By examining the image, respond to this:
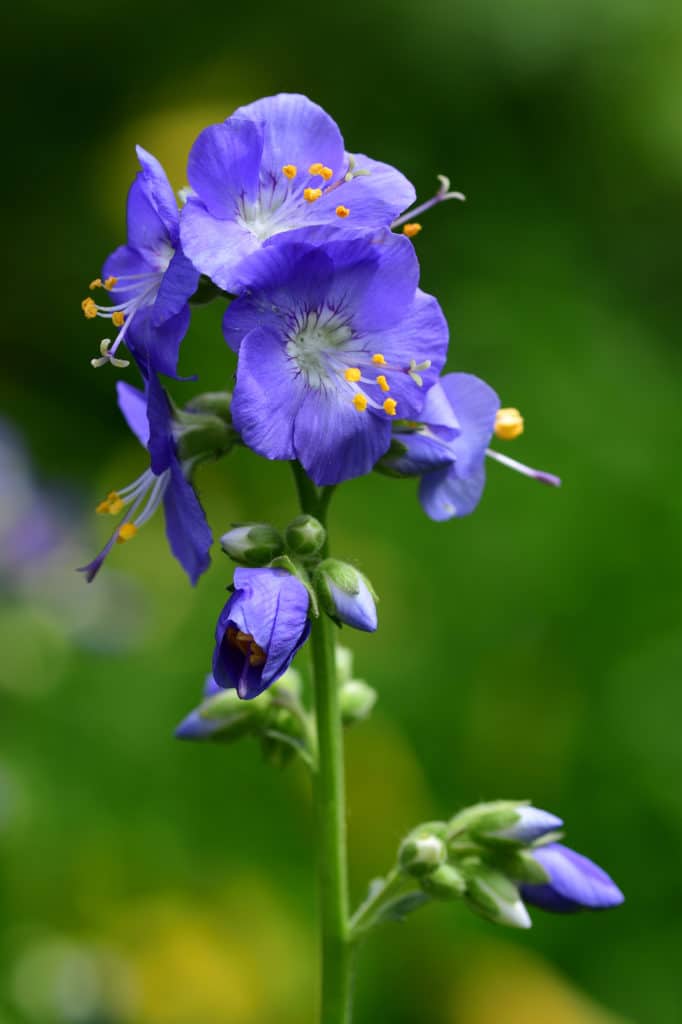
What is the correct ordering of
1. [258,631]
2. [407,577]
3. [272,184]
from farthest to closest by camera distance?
[407,577], [272,184], [258,631]

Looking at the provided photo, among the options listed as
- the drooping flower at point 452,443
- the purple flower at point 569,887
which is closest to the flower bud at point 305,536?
the drooping flower at point 452,443

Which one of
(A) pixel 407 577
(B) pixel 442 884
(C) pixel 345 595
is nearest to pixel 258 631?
(C) pixel 345 595

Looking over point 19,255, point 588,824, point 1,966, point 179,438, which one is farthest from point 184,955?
point 19,255

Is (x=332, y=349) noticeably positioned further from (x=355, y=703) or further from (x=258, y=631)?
(x=355, y=703)

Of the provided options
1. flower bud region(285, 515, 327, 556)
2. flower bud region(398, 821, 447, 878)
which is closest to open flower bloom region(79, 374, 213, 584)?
flower bud region(285, 515, 327, 556)

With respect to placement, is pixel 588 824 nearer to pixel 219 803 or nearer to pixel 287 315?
pixel 219 803

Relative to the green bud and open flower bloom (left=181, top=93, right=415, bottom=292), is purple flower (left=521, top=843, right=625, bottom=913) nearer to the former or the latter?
the green bud
